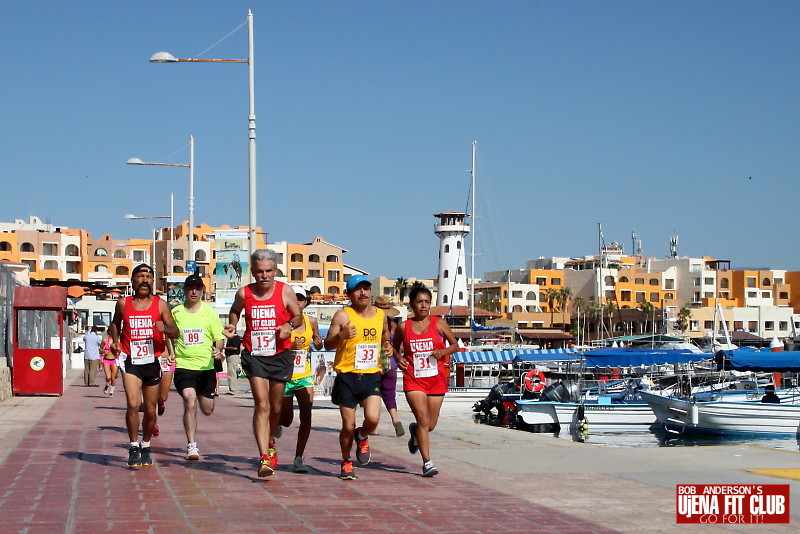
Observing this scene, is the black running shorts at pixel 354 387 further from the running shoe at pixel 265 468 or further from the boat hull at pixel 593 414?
the boat hull at pixel 593 414

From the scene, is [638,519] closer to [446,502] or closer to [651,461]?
[446,502]

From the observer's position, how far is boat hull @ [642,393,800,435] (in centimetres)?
2784

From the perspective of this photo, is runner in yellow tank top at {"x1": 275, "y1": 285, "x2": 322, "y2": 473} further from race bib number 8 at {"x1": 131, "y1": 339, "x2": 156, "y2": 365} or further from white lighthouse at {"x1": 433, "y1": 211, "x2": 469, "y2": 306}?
white lighthouse at {"x1": 433, "y1": 211, "x2": 469, "y2": 306}

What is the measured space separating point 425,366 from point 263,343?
159 cm

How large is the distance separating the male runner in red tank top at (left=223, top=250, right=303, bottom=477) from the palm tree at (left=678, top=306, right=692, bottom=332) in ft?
394

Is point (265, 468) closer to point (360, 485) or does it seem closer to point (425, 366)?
point (360, 485)

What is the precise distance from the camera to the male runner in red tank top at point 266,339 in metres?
8.77

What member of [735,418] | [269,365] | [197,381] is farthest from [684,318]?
[269,365]

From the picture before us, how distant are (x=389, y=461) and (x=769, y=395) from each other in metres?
23.6

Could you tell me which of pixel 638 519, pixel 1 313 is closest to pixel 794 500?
pixel 638 519

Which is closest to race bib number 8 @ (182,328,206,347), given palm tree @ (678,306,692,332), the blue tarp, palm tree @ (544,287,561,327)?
the blue tarp

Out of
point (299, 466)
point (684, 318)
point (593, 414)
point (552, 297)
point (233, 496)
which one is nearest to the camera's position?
point (233, 496)

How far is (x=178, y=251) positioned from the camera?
121m

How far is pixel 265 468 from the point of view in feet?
28.6
